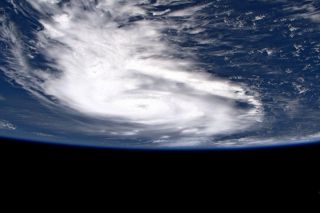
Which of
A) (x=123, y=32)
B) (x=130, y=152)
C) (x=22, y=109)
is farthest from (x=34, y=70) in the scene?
(x=130, y=152)

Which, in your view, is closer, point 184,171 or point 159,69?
point 159,69

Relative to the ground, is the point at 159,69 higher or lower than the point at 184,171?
higher

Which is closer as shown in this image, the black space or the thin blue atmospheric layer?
the thin blue atmospheric layer

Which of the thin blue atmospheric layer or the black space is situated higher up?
the thin blue atmospheric layer

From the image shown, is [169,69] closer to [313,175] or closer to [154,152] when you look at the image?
[154,152]
